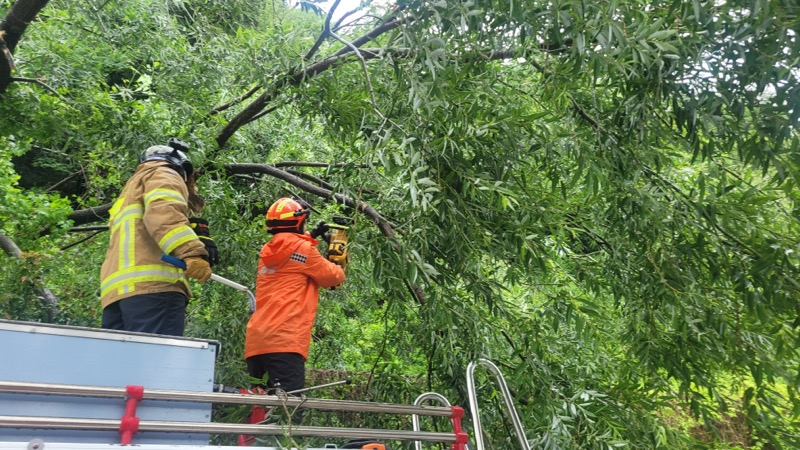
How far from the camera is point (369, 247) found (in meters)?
3.58

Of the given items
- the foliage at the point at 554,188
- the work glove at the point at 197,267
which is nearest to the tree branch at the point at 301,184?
the foliage at the point at 554,188

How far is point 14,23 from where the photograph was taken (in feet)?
12.9

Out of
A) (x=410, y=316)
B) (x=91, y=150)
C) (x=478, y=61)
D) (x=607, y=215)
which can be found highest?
(x=478, y=61)

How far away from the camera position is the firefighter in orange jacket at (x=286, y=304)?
4.02 meters

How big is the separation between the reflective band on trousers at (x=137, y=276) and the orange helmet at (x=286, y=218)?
1.00 m

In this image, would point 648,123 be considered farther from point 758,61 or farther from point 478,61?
point 478,61

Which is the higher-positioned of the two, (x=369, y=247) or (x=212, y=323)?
(x=369, y=247)

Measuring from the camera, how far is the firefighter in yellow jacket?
3205 millimetres

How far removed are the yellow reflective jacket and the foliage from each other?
34.0 inches

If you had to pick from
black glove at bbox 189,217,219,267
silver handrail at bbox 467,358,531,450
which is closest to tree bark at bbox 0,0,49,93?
black glove at bbox 189,217,219,267

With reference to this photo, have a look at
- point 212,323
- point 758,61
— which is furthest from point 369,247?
point 212,323

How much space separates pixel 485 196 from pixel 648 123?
939 mm

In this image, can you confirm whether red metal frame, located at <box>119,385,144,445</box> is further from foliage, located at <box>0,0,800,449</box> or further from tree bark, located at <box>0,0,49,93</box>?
tree bark, located at <box>0,0,49,93</box>

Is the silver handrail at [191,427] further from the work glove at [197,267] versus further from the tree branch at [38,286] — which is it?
the tree branch at [38,286]
